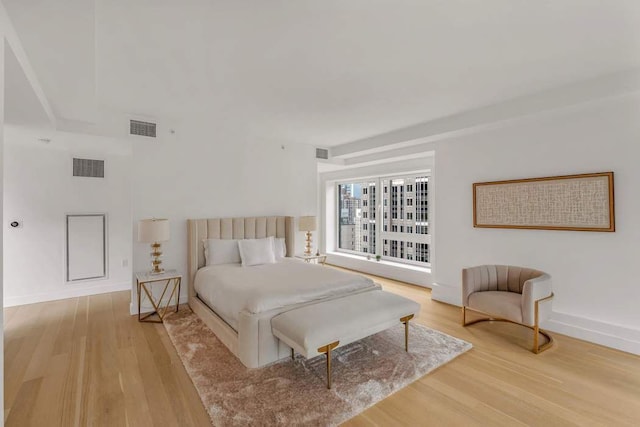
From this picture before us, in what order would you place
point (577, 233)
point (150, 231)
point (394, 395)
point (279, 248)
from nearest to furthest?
point (394, 395)
point (577, 233)
point (150, 231)
point (279, 248)

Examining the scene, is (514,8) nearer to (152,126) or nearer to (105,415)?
(105,415)

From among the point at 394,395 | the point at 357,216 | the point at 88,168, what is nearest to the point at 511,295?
the point at 394,395

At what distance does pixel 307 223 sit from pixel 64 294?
12.7 feet

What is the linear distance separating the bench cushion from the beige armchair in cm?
92

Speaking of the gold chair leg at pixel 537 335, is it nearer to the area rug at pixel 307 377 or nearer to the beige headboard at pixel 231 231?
the area rug at pixel 307 377

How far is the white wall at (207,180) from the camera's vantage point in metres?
3.96

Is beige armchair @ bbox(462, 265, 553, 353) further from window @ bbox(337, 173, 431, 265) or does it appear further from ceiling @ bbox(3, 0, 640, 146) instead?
ceiling @ bbox(3, 0, 640, 146)

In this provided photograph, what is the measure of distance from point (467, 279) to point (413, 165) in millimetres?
2521

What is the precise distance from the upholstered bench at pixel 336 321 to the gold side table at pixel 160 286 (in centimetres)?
189

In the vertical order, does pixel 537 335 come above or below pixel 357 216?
below

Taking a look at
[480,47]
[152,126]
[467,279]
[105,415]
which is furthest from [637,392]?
[152,126]

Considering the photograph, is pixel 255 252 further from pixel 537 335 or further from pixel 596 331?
pixel 596 331

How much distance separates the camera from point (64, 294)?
454 cm

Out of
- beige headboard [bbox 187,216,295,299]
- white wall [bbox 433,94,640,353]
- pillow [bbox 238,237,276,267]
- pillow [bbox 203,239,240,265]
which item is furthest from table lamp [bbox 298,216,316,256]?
white wall [bbox 433,94,640,353]
